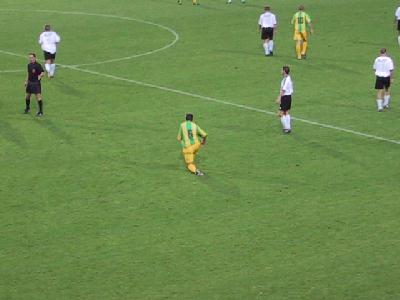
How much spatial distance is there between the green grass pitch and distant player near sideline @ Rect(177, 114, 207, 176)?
401 millimetres

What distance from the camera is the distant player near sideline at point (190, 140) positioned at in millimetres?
28516

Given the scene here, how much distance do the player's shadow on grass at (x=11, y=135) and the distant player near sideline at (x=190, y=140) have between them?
5572 mm

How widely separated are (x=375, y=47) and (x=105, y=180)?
2219cm

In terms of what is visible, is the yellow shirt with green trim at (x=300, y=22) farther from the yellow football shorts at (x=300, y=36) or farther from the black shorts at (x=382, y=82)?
the black shorts at (x=382, y=82)

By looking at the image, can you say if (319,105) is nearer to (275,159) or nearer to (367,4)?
(275,159)

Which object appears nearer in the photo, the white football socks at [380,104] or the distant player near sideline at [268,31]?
the white football socks at [380,104]

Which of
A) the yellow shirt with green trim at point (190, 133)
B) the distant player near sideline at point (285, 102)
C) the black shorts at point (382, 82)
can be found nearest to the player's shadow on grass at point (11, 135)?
the yellow shirt with green trim at point (190, 133)

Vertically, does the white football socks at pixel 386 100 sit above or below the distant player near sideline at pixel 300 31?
below

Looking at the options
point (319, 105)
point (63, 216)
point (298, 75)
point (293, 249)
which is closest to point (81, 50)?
point (298, 75)

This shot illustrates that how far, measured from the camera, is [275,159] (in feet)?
97.3

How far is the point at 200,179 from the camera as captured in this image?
1105 inches

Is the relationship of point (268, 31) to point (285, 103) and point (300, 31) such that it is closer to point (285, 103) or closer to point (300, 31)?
point (300, 31)

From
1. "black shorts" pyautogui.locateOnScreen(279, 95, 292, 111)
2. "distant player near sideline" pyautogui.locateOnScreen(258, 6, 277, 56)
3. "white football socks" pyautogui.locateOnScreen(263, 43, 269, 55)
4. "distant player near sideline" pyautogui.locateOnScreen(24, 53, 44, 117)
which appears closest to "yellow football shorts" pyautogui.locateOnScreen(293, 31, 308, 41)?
"distant player near sideline" pyautogui.locateOnScreen(258, 6, 277, 56)

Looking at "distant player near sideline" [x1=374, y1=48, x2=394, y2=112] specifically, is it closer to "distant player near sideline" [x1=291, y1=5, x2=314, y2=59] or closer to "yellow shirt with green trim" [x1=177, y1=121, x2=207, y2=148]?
"distant player near sideline" [x1=291, y1=5, x2=314, y2=59]
